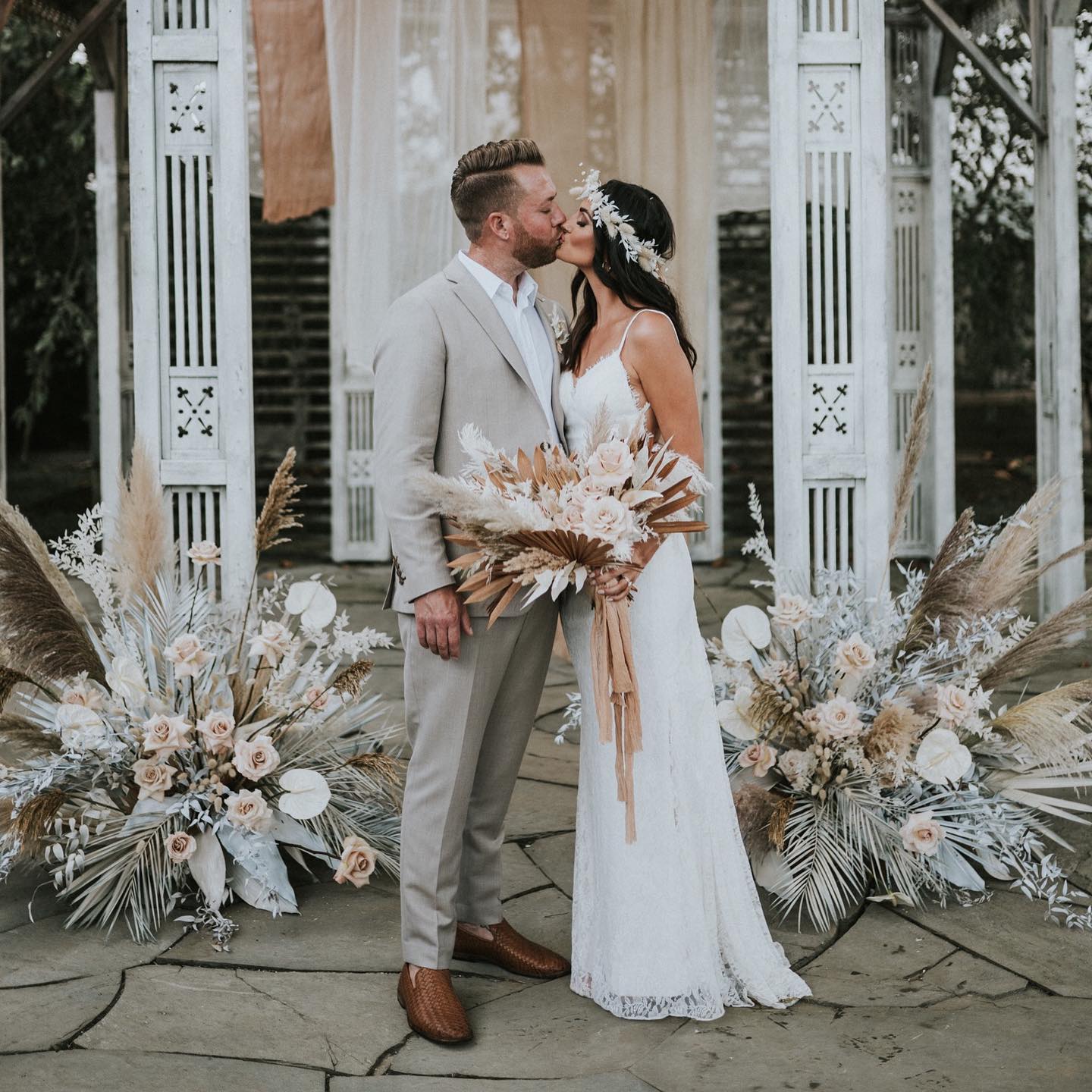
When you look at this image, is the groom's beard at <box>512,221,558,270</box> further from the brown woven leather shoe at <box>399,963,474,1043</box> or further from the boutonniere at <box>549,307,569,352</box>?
the brown woven leather shoe at <box>399,963,474,1043</box>

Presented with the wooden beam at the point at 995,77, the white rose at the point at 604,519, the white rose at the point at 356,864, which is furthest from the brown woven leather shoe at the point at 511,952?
the wooden beam at the point at 995,77

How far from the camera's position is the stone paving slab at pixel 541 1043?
9.84 feet

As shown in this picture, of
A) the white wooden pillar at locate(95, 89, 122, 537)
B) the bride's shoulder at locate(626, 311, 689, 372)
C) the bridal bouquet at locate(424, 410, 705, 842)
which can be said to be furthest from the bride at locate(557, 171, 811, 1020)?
Result: the white wooden pillar at locate(95, 89, 122, 537)

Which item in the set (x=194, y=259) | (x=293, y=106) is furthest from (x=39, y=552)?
(x=293, y=106)

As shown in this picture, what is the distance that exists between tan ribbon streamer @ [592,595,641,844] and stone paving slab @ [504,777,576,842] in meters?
1.35

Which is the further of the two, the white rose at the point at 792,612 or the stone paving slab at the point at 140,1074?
the white rose at the point at 792,612

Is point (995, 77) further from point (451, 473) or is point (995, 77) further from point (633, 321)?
point (451, 473)

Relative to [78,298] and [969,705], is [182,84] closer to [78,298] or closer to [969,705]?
[969,705]

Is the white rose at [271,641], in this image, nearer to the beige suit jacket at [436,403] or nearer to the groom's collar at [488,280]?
the beige suit jacket at [436,403]

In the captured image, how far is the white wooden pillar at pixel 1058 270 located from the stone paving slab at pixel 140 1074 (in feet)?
17.0

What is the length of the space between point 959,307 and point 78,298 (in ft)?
25.9

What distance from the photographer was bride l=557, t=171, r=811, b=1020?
10.6 ft

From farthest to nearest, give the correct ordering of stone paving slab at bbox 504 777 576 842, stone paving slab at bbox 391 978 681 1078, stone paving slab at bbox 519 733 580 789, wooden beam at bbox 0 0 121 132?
wooden beam at bbox 0 0 121 132
stone paving slab at bbox 519 733 580 789
stone paving slab at bbox 504 777 576 842
stone paving slab at bbox 391 978 681 1078

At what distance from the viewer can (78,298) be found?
13250mm
